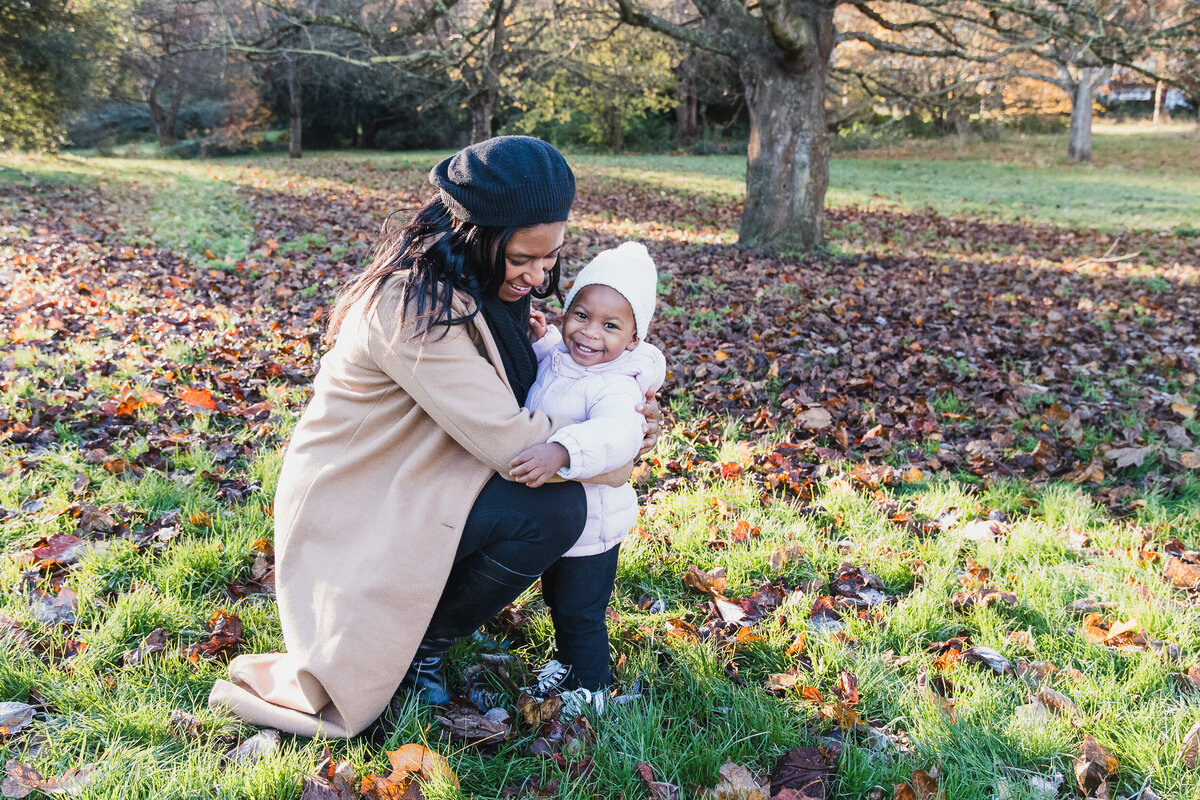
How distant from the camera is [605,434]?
7.45 feet

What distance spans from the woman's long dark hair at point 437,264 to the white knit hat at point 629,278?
1.07 feet

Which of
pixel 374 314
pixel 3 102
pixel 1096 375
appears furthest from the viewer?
pixel 3 102

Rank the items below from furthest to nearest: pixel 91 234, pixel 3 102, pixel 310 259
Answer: pixel 3 102 → pixel 91 234 → pixel 310 259

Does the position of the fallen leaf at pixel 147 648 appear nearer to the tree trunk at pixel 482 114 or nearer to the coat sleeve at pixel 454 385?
the coat sleeve at pixel 454 385

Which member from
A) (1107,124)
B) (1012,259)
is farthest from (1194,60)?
(1107,124)

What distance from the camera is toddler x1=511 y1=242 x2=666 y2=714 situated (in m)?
2.41

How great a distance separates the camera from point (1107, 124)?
40.2 metres

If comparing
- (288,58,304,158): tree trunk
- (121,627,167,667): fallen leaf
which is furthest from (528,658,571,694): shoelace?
(288,58,304,158): tree trunk

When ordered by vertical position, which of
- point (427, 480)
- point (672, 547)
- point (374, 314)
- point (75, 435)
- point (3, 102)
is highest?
point (3, 102)

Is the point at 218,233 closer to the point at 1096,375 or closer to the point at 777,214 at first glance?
the point at 777,214

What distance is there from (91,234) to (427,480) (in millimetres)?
9389

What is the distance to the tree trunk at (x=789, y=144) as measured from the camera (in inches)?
394

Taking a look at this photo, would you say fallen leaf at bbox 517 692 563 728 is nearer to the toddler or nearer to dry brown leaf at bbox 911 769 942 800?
the toddler

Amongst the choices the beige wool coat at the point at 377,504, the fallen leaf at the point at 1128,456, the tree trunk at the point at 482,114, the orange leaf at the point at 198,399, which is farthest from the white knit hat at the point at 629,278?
the tree trunk at the point at 482,114
